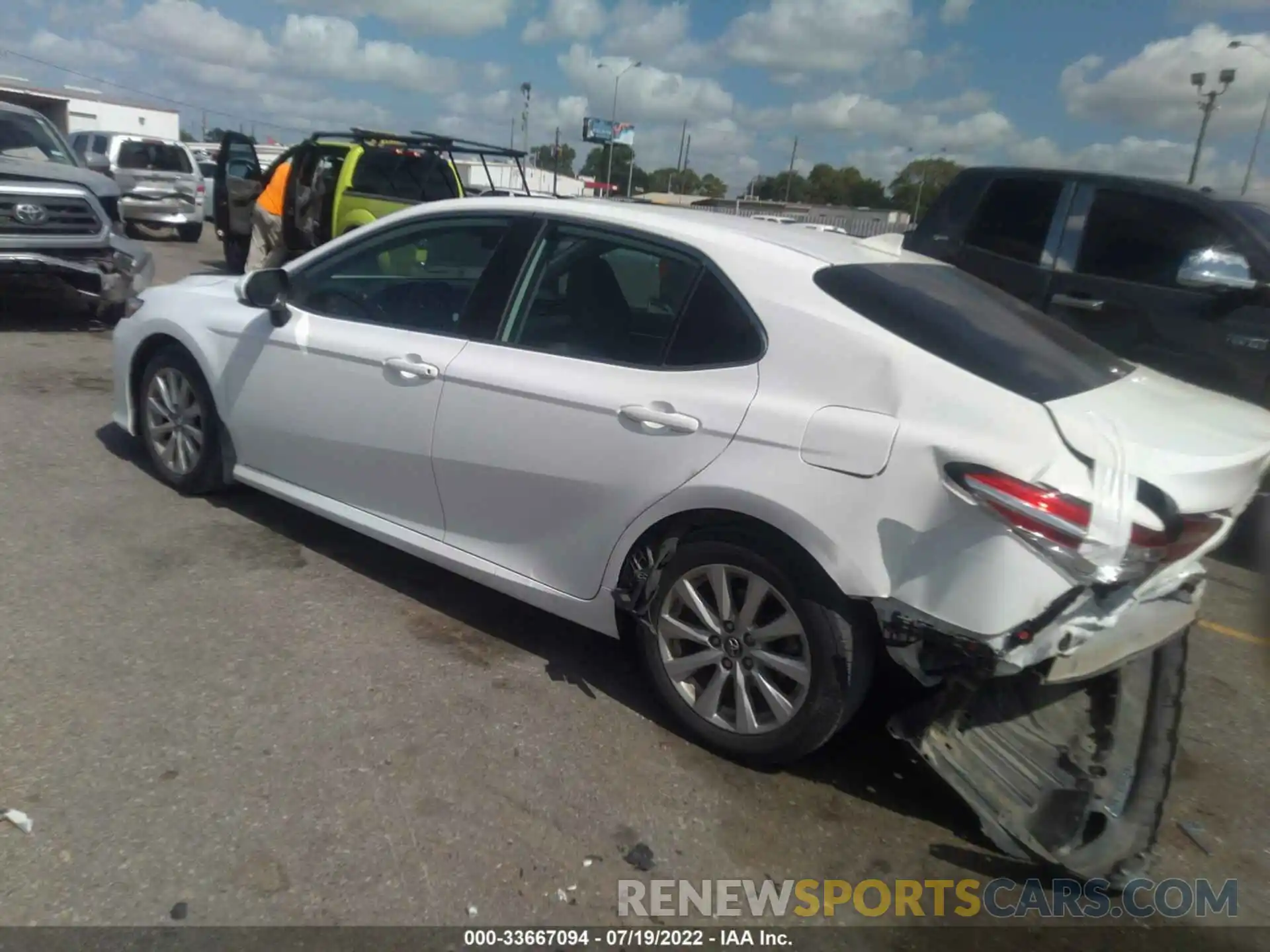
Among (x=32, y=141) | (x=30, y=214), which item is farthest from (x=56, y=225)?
(x=32, y=141)

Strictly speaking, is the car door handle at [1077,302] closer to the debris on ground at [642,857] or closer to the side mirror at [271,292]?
the side mirror at [271,292]

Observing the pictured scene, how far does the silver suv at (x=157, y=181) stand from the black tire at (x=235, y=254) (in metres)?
4.88

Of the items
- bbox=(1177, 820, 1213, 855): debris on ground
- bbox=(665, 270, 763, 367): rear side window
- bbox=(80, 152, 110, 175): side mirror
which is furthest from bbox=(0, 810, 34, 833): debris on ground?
bbox=(80, 152, 110, 175): side mirror

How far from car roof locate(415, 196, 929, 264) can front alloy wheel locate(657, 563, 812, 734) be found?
1121mm

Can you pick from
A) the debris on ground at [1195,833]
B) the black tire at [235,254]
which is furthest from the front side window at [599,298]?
the black tire at [235,254]

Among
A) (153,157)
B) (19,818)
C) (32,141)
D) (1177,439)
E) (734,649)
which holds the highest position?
(32,141)

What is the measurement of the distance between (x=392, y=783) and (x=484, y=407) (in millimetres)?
1347

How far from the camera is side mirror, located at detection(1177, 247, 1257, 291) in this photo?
5.56m

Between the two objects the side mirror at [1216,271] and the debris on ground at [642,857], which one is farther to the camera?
the side mirror at [1216,271]

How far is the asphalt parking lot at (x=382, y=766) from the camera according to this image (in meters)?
2.63

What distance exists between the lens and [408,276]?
445 centimetres

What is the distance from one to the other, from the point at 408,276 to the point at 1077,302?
13.5 ft

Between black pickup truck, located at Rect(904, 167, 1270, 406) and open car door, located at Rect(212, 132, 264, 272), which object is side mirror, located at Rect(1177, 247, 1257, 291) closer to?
black pickup truck, located at Rect(904, 167, 1270, 406)

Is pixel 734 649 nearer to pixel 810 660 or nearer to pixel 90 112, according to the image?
pixel 810 660
